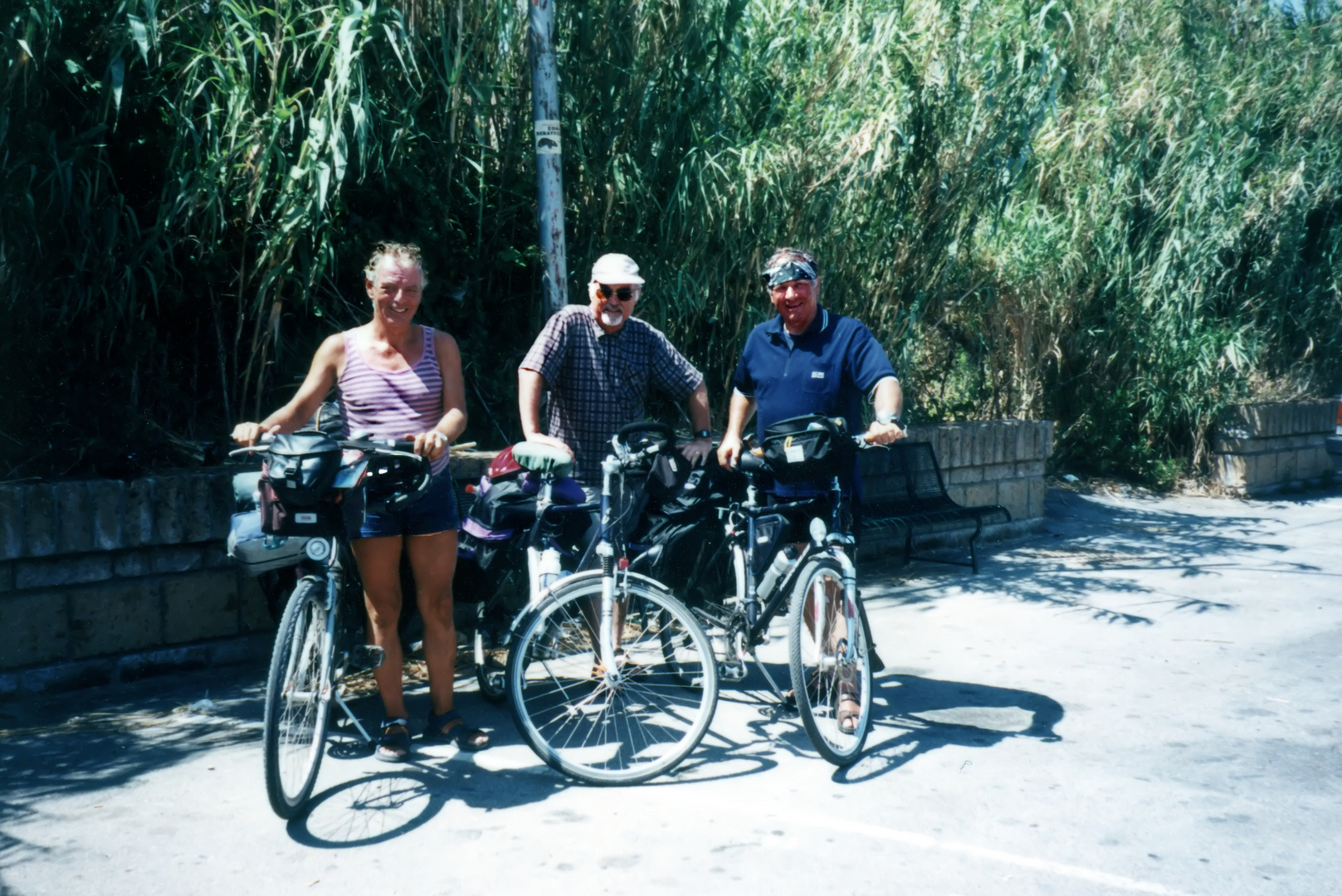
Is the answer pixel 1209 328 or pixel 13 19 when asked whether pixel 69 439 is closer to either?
pixel 13 19

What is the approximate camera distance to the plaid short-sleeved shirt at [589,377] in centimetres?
509

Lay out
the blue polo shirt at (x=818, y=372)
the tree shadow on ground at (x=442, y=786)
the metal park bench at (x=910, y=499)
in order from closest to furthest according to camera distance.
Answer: the tree shadow on ground at (x=442, y=786), the blue polo shirt at (x=818, y=372), the metal park bench at (x=910, y=499)

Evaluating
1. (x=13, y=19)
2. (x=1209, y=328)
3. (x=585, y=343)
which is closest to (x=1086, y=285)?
(x=1209, y=328)

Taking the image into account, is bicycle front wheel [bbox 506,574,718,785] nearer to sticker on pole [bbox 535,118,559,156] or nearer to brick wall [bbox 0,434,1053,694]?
brick wall [bbox 0,434,1053,694]

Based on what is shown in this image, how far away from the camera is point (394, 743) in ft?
14.5

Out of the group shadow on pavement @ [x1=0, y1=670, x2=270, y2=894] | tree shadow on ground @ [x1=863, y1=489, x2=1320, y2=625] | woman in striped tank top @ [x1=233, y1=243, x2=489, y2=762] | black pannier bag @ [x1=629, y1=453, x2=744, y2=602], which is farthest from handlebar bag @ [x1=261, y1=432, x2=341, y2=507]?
tree shadow on ground @ [x1=863, y1=489, x2=1320, y2=625]

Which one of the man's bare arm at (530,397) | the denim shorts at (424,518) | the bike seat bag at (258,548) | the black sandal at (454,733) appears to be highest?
the man's bare arm at (530,397)

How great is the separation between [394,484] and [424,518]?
0.78 ft

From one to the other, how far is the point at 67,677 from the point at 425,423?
2000mm

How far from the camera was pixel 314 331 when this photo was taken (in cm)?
630

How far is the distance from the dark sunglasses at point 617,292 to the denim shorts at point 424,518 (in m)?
1.03

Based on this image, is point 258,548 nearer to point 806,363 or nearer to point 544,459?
point 544,459

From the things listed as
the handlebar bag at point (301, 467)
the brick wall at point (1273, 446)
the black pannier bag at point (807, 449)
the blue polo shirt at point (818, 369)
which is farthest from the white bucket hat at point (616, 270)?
the brick wall at point (1273, 446)

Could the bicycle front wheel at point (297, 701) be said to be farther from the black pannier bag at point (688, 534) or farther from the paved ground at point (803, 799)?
the black pannier bag at point (688, 534)
